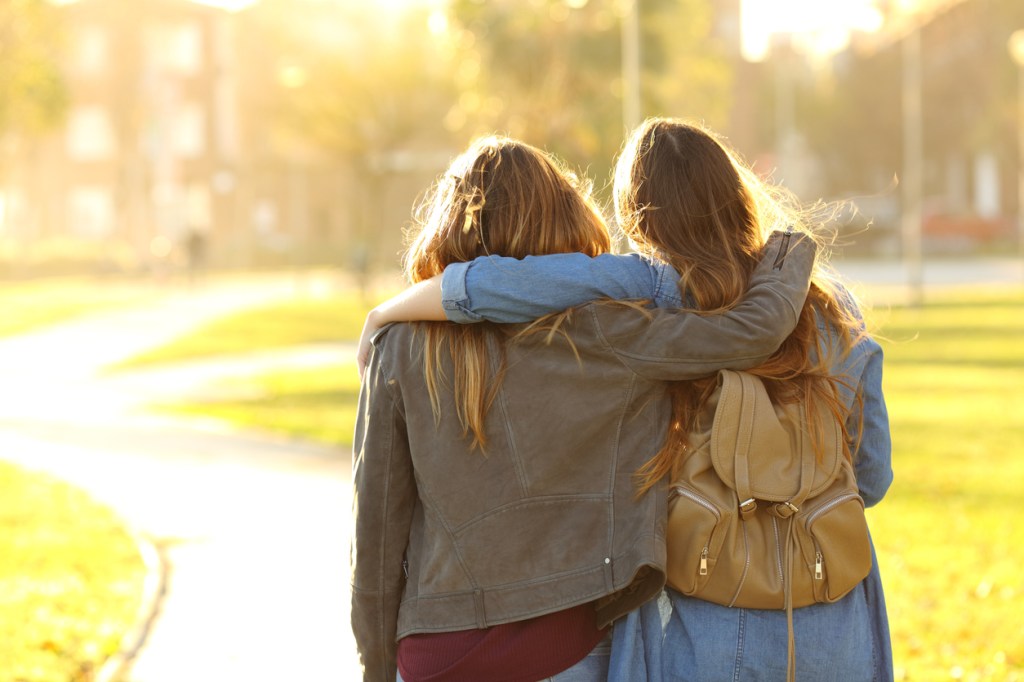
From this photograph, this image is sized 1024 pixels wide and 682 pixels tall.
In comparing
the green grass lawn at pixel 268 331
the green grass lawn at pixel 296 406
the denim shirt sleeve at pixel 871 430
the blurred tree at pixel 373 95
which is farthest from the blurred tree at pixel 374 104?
the denim shirt sleeve at pixel 871 430

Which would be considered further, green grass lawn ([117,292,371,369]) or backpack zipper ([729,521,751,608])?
green grass lawn ([117,292,371,369])

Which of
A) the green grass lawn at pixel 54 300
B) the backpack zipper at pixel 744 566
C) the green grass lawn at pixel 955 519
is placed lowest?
the green grass lawn at pixel 955 519

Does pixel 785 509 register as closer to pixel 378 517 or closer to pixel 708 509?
pixel 708 509

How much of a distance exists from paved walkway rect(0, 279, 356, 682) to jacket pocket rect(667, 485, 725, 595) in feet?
9.34

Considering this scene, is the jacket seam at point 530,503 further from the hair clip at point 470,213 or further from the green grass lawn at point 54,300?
the green grass lawn at point 54,300

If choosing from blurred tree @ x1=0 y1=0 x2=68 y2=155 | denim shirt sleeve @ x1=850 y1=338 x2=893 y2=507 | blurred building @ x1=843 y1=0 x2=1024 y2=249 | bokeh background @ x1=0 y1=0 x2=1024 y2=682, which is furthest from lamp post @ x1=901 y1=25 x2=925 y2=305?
denim shirt sleeve @ x1=850 y1=338 x2=893 y2=507

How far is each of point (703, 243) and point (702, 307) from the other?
12 centimetres

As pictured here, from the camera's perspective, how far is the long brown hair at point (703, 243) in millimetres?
2539

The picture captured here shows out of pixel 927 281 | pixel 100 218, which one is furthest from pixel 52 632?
pixel 100 218

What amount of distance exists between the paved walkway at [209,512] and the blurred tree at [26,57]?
69.9ft

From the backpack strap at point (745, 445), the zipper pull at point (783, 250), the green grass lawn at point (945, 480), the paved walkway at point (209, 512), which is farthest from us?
the green grass lawn at point (945, 480)

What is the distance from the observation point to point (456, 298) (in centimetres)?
246

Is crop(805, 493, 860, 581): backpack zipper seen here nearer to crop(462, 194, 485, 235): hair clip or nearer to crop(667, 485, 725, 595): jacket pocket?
crop(667, 485, 725, 595): jacket pocket

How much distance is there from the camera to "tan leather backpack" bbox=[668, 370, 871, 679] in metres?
2.46
